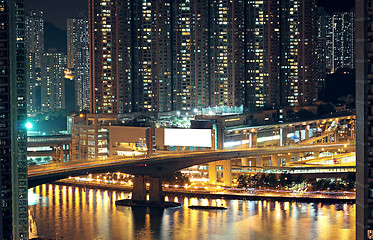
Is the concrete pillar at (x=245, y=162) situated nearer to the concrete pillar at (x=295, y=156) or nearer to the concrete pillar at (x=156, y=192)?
the concrete pillar at (x=295, y=156)

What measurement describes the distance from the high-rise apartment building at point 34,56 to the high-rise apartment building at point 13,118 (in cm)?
2585

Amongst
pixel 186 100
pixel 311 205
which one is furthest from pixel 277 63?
pixel 311 205

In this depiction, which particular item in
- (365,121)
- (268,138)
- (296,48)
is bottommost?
(268,138)

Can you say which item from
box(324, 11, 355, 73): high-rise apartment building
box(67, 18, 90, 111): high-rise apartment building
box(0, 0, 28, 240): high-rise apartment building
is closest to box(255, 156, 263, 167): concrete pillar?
box(0, 0, 28, 240): high-rise apartment building

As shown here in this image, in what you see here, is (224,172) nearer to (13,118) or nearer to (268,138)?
(268,138)

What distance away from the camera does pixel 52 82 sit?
43281mm

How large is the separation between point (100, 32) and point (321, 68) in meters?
12.9

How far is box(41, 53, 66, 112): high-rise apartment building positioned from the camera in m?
43.2

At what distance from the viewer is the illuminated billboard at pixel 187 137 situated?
2683 centimetres

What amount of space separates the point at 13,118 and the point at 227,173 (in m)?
10.8

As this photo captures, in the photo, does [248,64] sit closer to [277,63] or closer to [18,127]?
[277,63]

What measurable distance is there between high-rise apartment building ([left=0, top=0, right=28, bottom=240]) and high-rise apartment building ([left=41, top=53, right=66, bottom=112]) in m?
27.2

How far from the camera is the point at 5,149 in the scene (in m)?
14.3

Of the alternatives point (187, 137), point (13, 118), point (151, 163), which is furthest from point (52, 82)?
point (13, 118)
